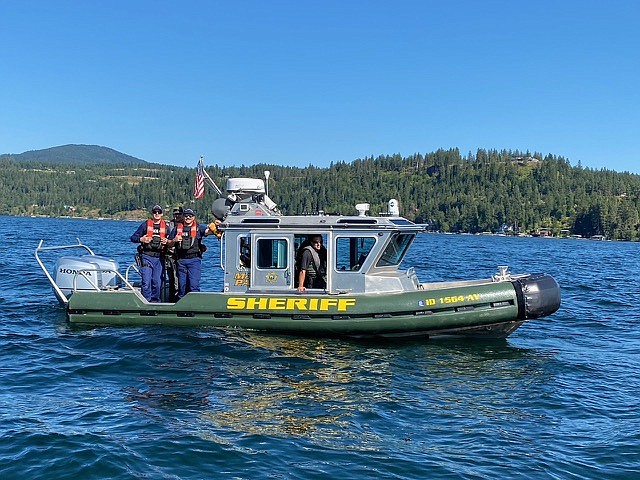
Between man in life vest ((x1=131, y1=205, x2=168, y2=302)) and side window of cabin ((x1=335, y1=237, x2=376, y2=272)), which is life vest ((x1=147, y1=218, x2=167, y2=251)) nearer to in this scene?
man in life vest ((x1=131, y1=205, x2=168, y2=302))

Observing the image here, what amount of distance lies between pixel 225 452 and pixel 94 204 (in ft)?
609

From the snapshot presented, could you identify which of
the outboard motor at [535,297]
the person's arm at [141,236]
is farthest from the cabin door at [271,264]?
the outboard motor at [535,297]

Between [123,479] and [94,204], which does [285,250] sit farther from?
[94,204]

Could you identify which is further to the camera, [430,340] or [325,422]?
[430,340]

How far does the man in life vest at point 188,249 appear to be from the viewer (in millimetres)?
12703

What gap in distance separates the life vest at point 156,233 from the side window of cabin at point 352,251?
3464 millimetres

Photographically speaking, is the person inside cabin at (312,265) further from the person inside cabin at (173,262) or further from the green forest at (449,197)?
the green forest at (449,197)

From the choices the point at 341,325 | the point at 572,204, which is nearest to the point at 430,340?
the point at 341,325

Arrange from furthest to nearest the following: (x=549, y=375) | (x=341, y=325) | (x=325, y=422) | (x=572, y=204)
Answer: (x=572, y=204), (x=341, y=325), (x=549, y=375), (x=325, y=422)

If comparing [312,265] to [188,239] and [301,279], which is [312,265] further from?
[188,239]

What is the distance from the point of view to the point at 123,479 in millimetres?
6039

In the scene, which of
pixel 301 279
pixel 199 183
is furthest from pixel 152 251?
pixel 301 279

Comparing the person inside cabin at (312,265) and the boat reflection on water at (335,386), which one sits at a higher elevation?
the person inside cabin at (312,265)

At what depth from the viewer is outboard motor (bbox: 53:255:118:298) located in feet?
44.3
